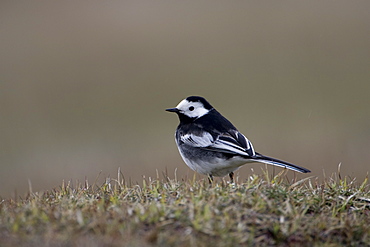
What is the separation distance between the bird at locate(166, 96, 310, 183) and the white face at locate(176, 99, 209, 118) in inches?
3.3

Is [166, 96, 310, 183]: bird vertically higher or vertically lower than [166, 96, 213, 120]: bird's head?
lower

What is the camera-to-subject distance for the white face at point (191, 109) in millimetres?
9664

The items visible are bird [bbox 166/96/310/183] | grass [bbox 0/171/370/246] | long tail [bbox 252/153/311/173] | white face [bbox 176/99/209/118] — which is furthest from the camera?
white face [bbox 176/99/209/118]

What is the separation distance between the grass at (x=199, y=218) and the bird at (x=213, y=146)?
150cm

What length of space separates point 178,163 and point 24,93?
9.64 m

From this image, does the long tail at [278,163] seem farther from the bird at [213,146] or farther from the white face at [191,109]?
the white face at [191,109]

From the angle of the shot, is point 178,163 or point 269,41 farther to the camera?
point 269,41

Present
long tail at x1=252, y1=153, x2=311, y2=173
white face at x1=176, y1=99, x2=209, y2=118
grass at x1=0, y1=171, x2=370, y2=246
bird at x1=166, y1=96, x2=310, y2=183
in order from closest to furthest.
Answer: grass at x1=0, y1=171, x2=370, y2=246, long tail at x1=252, y1=153, x2=311, y2=173, bird at x1=166, y1=96, x2=310, y2=183, white face at x1=176, y1=99, x2=209, y2=118

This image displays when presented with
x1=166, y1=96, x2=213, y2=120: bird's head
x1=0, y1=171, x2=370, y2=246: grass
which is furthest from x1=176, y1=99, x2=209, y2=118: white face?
x1=0, y1=171, x2=370, y2=246: grass

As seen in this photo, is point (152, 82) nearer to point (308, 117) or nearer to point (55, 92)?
point (55, 92)

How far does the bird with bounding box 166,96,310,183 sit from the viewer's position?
8.30m

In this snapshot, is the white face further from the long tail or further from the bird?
the long tail

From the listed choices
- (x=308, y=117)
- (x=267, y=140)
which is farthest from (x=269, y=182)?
(x=308, y=117)

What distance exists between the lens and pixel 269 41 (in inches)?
950
